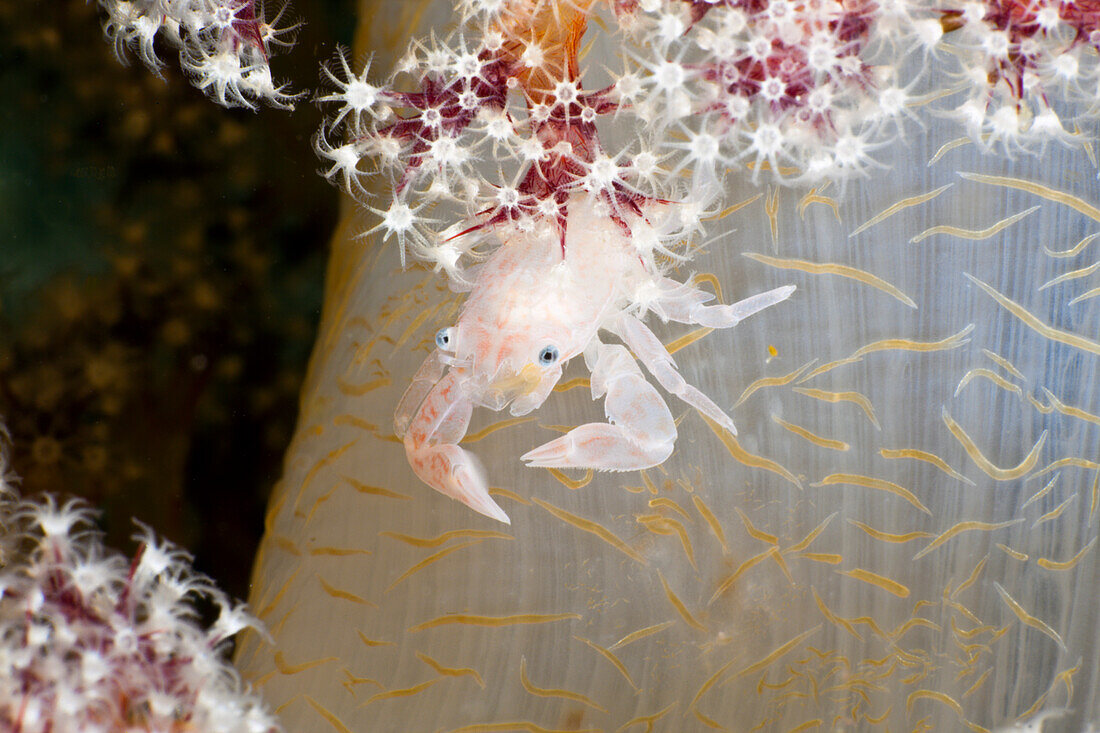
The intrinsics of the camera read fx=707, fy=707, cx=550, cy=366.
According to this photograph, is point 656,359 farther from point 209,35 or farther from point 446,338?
point 209,35

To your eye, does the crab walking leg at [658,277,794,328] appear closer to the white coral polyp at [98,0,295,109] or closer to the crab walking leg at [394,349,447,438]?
the crab walking leg at [394,349,447,438]

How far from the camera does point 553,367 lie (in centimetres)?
65

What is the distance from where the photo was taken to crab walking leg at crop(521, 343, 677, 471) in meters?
0.68

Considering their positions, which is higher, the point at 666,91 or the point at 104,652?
the point at 666,91

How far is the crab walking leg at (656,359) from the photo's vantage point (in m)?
0.67

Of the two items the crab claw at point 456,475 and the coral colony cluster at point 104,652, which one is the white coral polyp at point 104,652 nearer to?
the coral colony cluster at point 104,652

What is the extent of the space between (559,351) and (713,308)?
16 cm

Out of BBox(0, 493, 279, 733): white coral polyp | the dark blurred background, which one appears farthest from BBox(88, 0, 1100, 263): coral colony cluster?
BBox(0, 493, 279, 733): white coral polyp

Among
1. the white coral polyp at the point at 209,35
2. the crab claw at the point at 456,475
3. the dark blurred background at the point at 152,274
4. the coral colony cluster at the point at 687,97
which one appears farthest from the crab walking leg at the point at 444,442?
the white coral polyp at the point at 209,35

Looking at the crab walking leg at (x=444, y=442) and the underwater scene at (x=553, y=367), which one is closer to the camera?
the underwater scene at (x=553, y=367)

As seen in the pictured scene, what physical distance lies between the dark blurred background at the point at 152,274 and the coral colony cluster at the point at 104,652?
0.48 ft

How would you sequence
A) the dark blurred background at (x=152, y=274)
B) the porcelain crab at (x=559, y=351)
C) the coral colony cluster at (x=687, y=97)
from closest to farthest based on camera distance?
the coral colony cluster at (x=687, y=97)
the porcelain crab at (x=559, y=351)
the dark blurred background at (x=152, y=274)

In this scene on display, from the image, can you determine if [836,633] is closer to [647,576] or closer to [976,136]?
[647,576]

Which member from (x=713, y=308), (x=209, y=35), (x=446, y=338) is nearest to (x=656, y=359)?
(x=713, y=308)
